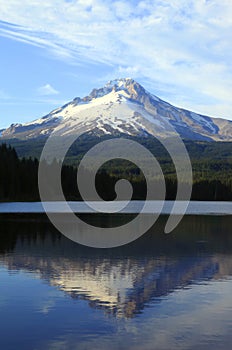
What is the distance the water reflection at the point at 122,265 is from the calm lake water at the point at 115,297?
0.05 meters

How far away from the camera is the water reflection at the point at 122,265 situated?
26.8 m

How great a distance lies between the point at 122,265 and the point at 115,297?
10434 mm

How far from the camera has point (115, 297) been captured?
26.3 m

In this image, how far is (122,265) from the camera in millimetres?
36719

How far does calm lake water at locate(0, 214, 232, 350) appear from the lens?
1944 cm

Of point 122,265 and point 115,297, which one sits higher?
point 122,265

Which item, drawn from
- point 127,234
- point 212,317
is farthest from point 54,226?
point 212,317

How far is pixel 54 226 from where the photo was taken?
6712 centimetres

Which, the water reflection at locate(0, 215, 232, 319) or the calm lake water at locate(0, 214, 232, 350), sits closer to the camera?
the calm lake water at locate(0, 214, 232, 350)

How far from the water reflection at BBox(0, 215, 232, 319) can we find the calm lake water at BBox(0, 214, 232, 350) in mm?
53

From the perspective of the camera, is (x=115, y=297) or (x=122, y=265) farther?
(x=122, y=265)

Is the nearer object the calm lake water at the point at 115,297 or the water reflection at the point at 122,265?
the calm lake water at the point at 115,297

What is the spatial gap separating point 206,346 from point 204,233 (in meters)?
42.4

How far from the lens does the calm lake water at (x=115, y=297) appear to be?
765 inches
